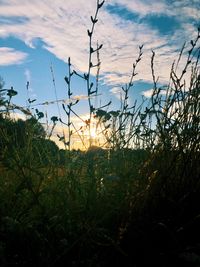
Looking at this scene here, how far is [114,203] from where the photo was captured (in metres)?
2.00

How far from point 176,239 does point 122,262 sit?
0.29 metres

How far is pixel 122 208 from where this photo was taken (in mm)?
1869

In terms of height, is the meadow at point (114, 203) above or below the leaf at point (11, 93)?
below

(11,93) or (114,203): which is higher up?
(11,93)

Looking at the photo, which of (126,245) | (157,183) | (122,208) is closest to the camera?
(126,245)

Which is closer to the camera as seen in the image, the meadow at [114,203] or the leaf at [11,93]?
the meadow at [114,203]

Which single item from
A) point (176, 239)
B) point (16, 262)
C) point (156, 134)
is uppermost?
point (156, 134)

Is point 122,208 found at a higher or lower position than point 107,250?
higher

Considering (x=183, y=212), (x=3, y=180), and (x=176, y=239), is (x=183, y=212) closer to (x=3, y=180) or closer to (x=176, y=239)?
(x=176, y=239)

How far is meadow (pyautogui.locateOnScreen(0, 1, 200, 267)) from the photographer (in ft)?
5.17

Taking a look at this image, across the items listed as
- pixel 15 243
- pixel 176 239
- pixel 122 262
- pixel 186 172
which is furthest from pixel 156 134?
pixel 15 243

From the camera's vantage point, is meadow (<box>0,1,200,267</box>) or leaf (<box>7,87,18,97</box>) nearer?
meadow (<box>0,1,200,267</box>)

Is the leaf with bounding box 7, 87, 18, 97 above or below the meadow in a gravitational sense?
above

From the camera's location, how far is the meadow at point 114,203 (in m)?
1.58
